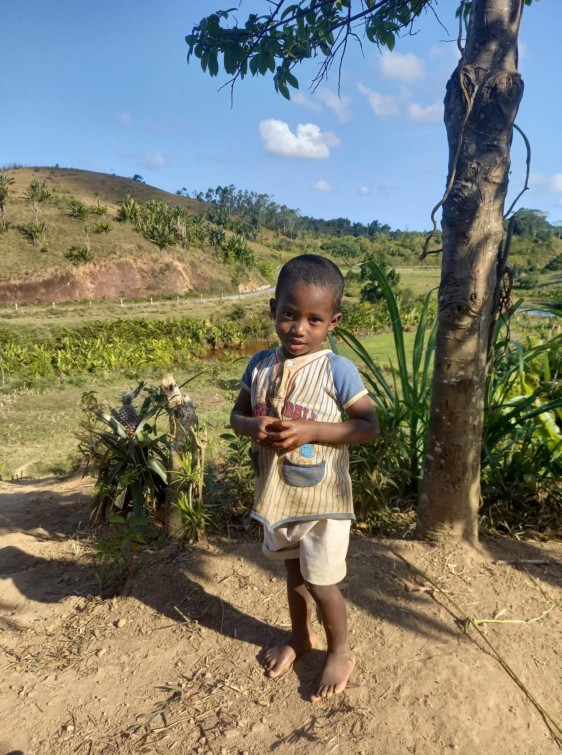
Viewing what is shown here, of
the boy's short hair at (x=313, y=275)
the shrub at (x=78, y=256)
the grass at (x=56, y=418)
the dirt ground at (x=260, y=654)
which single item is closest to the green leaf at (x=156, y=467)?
the dirt ground at (x=260, y=654)

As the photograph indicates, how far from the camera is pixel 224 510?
9.68 ft

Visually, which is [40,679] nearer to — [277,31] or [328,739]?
[328,739]

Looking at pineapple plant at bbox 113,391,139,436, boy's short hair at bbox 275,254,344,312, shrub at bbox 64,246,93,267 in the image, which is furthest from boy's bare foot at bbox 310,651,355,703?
shrub at bbox 64,246,93,267

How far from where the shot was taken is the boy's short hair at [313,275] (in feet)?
5.01

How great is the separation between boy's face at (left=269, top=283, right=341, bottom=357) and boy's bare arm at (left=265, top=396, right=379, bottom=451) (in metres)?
0.24

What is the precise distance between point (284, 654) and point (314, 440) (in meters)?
0.82

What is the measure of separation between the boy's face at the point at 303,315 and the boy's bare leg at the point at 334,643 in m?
0.77

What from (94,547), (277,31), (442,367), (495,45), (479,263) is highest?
(277,31)

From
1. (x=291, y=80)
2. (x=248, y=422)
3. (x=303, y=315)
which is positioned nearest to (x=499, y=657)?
(x=248, y=422)

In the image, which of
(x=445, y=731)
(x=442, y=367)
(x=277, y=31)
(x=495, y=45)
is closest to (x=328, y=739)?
(x=445, y=731)

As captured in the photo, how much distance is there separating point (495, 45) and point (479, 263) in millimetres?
759

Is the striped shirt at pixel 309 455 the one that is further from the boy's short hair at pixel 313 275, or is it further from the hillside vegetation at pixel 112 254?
the hillside vegetation at pixel 112 254

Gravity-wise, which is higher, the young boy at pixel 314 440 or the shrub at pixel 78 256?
the shrub at pixel 78 256

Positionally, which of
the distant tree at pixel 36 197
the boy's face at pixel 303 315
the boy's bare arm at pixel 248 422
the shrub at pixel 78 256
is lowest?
the boy's bare arm at pixel 248 422
